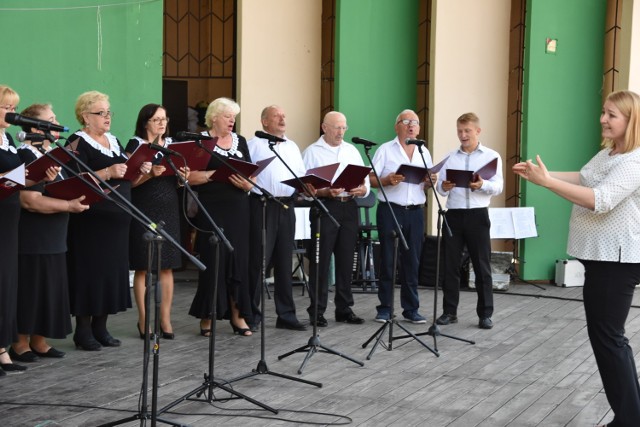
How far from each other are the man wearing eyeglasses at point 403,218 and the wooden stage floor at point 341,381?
0.88 ft

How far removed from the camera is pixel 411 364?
5703 mm

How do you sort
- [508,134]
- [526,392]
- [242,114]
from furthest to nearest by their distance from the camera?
1. [508,134]
2. [242,114]
3. [526,392]

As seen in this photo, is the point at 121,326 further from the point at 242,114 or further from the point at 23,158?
the point at 242,114

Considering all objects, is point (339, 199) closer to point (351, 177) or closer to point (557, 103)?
point (351, 177)

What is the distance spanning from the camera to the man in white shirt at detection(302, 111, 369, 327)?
685 centimetres

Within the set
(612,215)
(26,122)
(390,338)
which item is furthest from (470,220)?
(26,122)

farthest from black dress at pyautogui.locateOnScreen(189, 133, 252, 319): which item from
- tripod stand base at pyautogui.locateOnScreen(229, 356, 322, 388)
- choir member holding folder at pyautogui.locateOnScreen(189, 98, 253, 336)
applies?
tripod stand base at pyautogui.locateOnScreen(229, 356, 322, 388)

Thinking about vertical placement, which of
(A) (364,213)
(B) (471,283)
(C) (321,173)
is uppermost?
(C) (321,173)

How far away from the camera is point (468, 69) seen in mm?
9734

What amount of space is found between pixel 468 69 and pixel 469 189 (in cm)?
304

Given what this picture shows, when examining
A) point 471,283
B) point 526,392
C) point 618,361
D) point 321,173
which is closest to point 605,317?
point 618,361

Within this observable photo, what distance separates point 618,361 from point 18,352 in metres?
3.37

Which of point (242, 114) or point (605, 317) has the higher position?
point (242, 114)

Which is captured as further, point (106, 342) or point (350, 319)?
point (350, 319)
